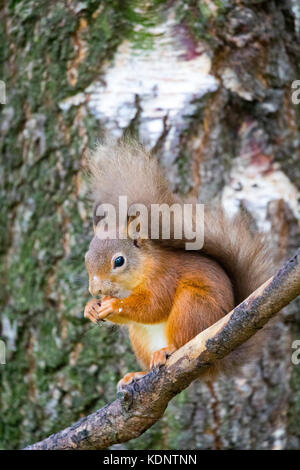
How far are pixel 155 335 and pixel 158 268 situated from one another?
0.44ft

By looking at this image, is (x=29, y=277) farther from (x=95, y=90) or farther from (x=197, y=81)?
(x=197, y=81)

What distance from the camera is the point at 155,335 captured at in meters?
Result: 1.33

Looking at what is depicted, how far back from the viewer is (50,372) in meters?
1.78

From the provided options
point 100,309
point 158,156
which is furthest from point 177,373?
point 158,156

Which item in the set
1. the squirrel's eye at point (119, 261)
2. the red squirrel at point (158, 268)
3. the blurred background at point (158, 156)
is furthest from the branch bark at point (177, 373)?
the blurred background at point (158, 156)

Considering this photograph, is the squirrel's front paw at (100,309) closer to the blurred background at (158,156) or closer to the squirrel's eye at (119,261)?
the squirrel's eye at (119,261)

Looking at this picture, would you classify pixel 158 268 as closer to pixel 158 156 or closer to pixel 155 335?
pixel 155 335

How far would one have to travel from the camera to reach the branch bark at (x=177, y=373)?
3.06ft

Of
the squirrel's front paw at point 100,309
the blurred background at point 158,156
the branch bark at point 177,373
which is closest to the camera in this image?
the branch bark at point 177,373

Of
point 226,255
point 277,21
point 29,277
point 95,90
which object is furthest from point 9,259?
point 277,21

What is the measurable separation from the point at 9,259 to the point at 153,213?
28.8 inches

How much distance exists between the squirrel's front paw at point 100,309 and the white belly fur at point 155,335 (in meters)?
0.11

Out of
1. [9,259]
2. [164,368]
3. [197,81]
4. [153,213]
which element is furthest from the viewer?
[9,259]

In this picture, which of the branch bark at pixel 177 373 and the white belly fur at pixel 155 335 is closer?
the branch bark at pixel 177 373
